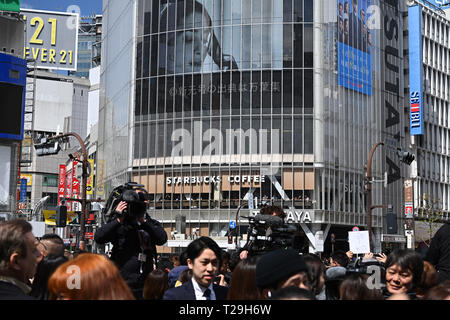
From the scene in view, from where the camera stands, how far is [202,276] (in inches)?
228

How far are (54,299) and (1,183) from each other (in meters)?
31.9

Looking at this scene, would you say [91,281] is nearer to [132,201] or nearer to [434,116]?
[132,201]

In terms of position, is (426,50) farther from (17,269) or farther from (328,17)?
(17,269)

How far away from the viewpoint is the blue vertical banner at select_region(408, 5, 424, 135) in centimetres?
6919

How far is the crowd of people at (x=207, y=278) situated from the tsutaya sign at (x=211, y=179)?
160ft

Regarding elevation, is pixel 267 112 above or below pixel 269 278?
above

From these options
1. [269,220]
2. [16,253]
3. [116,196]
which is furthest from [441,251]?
[16,253]

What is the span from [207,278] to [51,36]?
353 ft

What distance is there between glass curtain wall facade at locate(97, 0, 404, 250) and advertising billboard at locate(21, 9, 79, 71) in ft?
169

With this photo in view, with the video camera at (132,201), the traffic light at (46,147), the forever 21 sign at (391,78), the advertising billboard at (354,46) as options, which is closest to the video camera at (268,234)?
the video camera at (132,201)

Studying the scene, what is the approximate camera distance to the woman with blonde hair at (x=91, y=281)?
142 inches

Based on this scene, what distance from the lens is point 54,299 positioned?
380cm

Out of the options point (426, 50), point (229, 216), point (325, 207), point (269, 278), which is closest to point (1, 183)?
point (229, 216)

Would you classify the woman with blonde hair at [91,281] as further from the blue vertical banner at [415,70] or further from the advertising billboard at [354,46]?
the blue vertical banner at [415,70]
